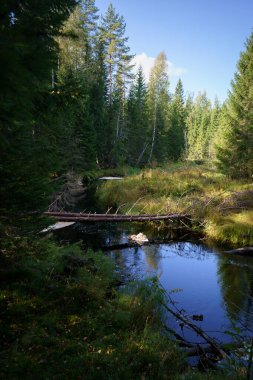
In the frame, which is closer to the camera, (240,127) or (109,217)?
(109,217)

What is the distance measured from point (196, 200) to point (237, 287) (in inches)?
293

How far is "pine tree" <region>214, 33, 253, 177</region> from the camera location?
22453 mm

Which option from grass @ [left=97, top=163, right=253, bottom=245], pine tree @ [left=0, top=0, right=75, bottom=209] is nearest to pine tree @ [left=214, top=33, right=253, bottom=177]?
grass @ [left=97, top=163, right=253, bottom=245]

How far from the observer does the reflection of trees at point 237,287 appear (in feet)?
24.0

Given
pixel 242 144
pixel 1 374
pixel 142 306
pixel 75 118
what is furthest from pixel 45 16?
pixel 75 118

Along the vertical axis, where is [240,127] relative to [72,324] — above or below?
above

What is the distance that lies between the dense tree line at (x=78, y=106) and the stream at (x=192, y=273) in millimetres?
3852

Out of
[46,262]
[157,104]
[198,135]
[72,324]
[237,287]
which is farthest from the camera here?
[198,135]

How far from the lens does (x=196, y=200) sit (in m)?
15.9

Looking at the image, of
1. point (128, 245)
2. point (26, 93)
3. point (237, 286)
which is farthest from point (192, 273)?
point (26, 93)

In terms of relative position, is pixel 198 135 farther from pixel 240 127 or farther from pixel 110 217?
pixel 110 217

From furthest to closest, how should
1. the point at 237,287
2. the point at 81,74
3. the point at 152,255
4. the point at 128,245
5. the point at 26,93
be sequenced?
the point at 81,74 < the point at 128,245 < the point at 152,255 < the point at 237,287 < the point at 26,93

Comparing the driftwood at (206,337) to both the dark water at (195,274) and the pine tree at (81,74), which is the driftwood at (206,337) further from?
the pine tree at (81,74)

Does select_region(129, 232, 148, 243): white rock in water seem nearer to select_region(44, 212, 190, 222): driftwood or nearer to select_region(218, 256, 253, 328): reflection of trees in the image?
select_region(44, 212, 190, 222): driftwood
